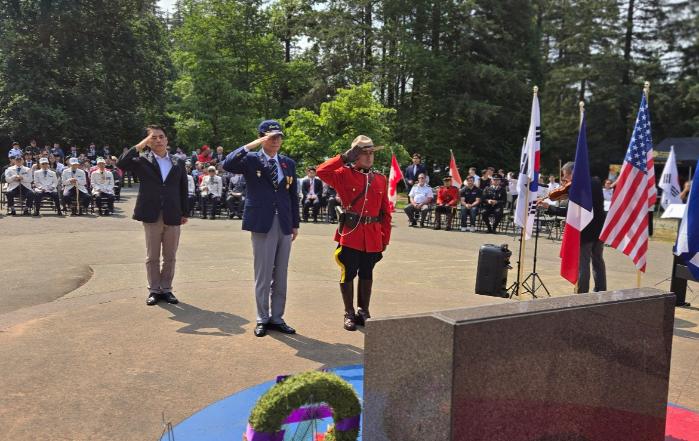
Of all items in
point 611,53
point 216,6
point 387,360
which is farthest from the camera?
point 611,53

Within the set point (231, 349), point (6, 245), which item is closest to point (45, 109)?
point (6, 245)

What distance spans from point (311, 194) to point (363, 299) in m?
12.5

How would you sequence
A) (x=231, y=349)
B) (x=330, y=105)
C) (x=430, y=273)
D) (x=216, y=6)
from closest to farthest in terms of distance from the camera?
(x=231, y=349)
(x=430, y=273)
(x=330, y=105)
(x=216, y=6)

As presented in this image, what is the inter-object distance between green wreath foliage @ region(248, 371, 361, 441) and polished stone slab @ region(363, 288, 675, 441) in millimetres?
109

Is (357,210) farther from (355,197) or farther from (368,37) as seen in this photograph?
(368,37)

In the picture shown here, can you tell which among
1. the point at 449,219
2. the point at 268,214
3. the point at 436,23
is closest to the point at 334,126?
the point at 449,219

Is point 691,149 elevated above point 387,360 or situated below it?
above

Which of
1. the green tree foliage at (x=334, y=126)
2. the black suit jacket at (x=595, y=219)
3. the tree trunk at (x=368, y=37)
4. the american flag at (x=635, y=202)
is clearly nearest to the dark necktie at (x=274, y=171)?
the american flag at (x=635, y=202)

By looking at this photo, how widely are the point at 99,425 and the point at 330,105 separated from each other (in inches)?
857

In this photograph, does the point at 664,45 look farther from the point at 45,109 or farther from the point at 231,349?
the point at 231,349

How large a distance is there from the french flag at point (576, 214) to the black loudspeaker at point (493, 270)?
1072 millimetres

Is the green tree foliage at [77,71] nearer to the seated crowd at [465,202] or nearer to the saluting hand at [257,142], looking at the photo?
the seated crowd at [465,202]

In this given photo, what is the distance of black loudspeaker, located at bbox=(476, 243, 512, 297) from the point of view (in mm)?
8156

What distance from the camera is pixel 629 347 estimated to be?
339 centimetres
